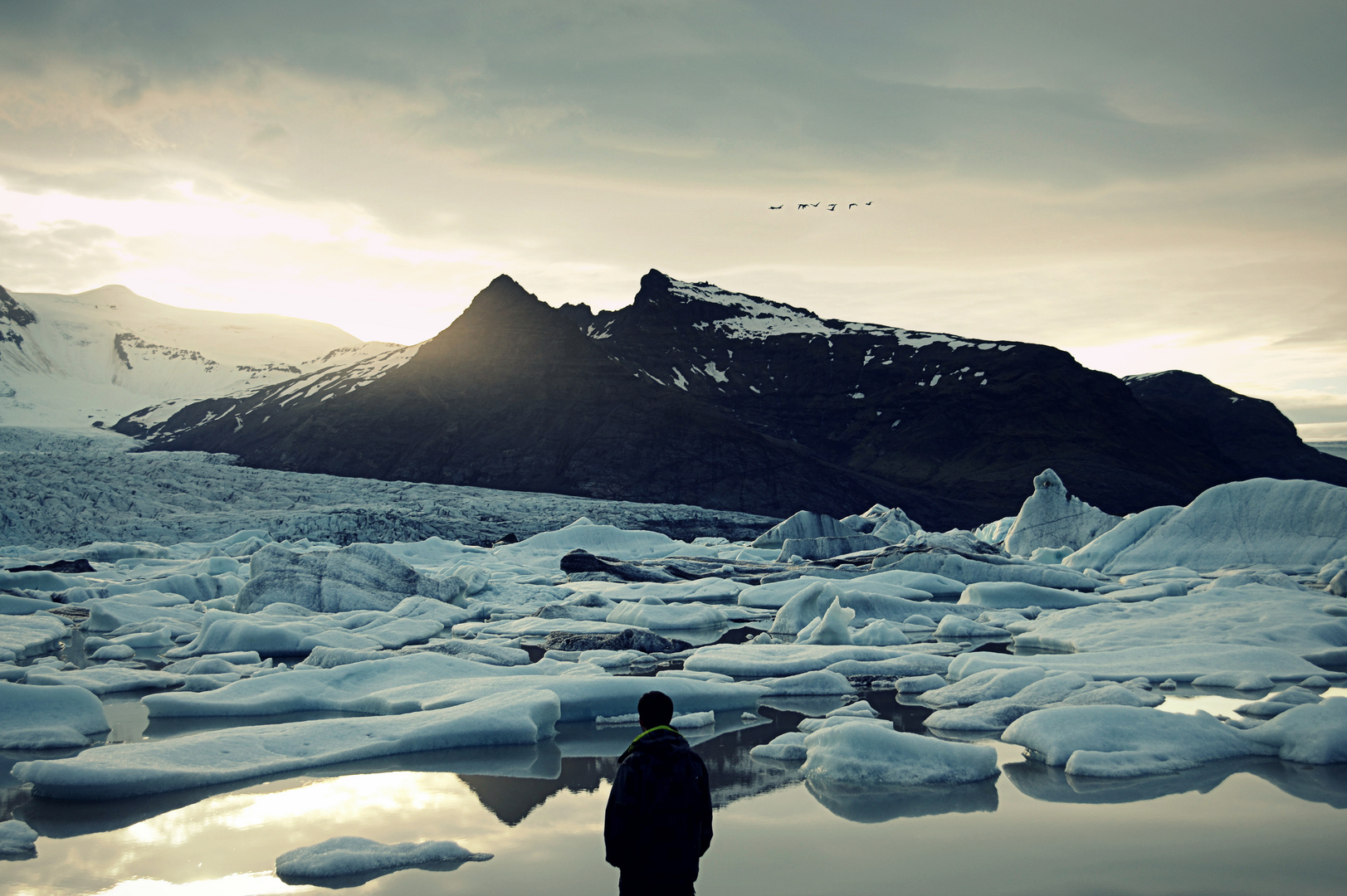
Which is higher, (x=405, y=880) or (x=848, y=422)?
(x=848, y=422)

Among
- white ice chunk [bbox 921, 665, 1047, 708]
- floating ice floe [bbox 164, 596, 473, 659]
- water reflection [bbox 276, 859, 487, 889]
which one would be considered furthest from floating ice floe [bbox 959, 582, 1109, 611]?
water reflection [bbox 276, 859, 487, 889]

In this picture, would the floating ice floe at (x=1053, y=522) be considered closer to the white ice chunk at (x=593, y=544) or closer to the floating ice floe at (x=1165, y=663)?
A: the white ice chunk at (x=593, y=544)

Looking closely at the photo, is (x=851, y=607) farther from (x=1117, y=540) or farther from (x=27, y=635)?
(x=1117, y=540)

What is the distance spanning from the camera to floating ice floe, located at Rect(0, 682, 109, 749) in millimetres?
8750

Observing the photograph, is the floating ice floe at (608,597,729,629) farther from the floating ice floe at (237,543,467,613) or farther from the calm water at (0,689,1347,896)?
the calm water at (0,689,1347,896)

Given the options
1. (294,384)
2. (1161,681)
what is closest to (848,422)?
(294,384)

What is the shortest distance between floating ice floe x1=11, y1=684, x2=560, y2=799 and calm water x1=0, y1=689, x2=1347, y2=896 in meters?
0.15

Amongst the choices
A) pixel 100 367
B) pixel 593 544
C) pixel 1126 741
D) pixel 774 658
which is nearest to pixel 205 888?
pixel 1126 741

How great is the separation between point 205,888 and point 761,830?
3.49 m

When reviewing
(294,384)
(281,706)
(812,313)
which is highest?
(812,313)

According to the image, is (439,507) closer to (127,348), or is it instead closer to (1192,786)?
(1192,786)

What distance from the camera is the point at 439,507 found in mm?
56406

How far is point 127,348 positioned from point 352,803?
211903 millimetres

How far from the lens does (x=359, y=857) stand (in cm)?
587
